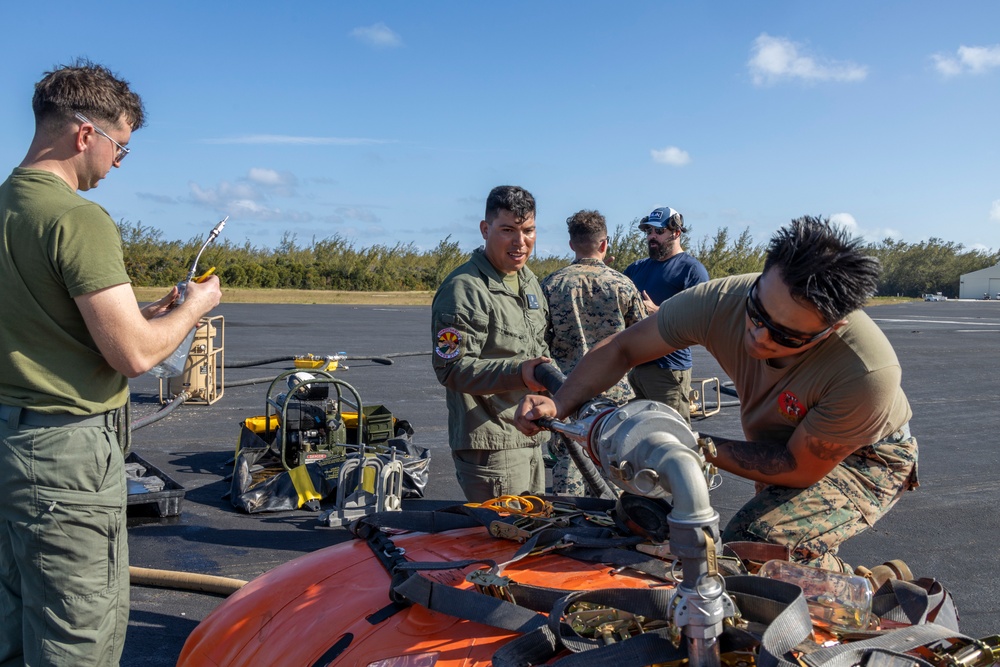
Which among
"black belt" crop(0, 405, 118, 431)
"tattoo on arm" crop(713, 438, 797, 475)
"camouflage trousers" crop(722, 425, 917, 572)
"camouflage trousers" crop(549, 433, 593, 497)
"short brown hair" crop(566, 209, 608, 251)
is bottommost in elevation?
"camouflage trousers" crop(549, 433, 593, 497)

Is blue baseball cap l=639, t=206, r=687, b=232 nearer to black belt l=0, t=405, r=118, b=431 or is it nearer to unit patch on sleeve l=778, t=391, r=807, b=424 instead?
unit patch on sleeve l=778, t=391, r=807, b=424

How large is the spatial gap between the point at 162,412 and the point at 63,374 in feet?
22.7

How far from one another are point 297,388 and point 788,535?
15.8 ft

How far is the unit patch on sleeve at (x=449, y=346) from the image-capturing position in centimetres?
376

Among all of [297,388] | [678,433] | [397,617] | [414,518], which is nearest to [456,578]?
[397,617]

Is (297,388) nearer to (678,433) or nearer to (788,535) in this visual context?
(788,535)

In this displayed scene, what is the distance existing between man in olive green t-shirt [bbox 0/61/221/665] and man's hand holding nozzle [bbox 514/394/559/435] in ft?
3.74

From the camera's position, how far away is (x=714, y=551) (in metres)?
1.62

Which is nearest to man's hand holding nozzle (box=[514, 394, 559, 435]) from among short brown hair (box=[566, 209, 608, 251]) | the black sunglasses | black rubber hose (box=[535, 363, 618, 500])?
black rubber hose (box=[535, 363, 618, 500])

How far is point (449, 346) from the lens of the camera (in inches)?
148

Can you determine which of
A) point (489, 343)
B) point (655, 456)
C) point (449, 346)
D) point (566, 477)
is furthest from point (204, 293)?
point (566, 477)

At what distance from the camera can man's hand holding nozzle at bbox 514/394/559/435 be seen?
8.82 feet

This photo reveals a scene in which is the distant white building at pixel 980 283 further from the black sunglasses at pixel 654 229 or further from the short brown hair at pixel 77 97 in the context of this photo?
the short brown hair at pixel 77 97

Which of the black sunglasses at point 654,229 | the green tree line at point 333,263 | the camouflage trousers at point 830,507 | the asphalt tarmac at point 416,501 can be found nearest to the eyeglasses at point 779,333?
the camouflage trousers at point 830,507
